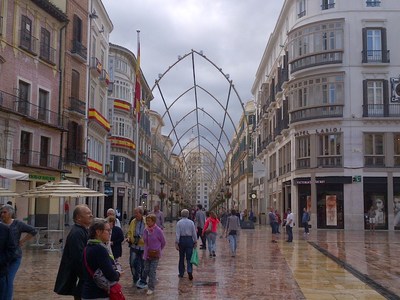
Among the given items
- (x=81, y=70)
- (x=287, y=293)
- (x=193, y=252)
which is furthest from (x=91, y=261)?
(x=81, y=70)

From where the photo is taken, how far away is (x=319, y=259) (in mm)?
19219

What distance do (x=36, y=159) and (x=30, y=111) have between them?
2.96m

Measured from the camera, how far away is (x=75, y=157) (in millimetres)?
38938

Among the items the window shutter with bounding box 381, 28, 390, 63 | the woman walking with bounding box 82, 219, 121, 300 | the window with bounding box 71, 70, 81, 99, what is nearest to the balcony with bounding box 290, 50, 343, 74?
the window shutter with bounding box 381, 28, 390, 63

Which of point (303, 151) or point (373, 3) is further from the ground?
point (373, 3)

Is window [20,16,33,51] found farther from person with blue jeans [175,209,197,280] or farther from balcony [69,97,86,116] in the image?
person with blue jeans [175,209,197,280]

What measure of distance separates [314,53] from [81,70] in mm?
17906

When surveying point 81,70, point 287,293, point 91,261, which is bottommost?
point 287,293

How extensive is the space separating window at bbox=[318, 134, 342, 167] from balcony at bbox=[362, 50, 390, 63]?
20.4 feet

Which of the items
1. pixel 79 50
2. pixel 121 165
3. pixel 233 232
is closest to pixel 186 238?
pixel 233 232

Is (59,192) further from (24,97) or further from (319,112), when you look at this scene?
(319,112)

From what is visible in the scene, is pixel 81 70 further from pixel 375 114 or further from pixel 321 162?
pixel 375 114

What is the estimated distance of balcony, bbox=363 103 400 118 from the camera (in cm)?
4178

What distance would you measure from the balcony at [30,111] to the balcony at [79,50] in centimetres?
467
